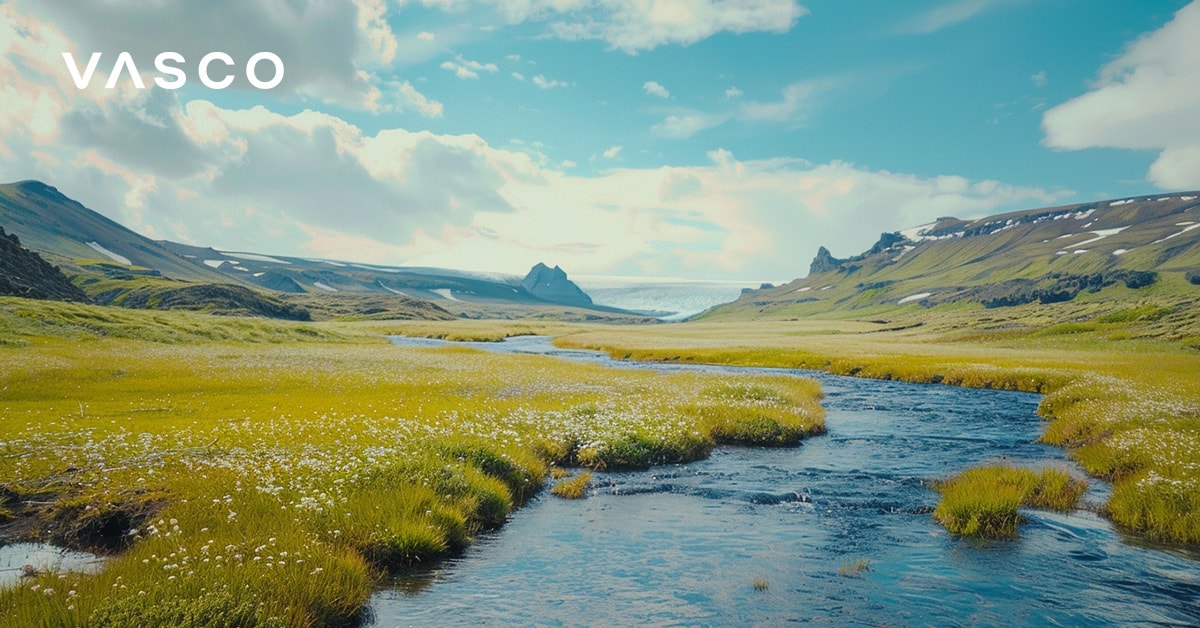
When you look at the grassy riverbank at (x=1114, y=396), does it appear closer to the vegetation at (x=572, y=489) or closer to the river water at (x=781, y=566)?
the river water at (x=781, y=566)

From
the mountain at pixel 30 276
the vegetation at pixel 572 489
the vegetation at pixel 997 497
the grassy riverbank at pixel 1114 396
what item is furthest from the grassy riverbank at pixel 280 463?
the mountain at pixel 30 276

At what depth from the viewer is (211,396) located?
30.0 metres

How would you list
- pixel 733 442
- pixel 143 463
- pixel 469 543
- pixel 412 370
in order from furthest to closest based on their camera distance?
pixel 412 370 < pixel 733 442 < pixel 143 463 < pixel 469 543

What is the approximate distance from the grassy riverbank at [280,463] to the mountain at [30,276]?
6348cm

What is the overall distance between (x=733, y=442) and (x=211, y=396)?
→ 2490 cm

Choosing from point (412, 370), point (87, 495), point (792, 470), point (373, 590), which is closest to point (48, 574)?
point (373, 590)

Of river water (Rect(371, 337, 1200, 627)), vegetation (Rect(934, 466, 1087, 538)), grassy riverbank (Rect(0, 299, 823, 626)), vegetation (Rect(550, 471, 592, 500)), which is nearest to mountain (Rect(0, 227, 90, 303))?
grassy riverbank (Rect(0, 299, 823, 626))

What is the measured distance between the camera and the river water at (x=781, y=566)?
10.9m

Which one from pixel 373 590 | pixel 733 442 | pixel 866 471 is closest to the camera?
pixel 373 590

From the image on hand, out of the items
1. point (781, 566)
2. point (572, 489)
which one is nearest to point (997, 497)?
point (781, 566)

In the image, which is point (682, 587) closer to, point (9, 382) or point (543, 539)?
point (543, 539)

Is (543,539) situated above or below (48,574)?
below

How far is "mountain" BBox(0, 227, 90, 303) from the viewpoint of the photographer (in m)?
87.4

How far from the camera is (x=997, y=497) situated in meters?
16.0
